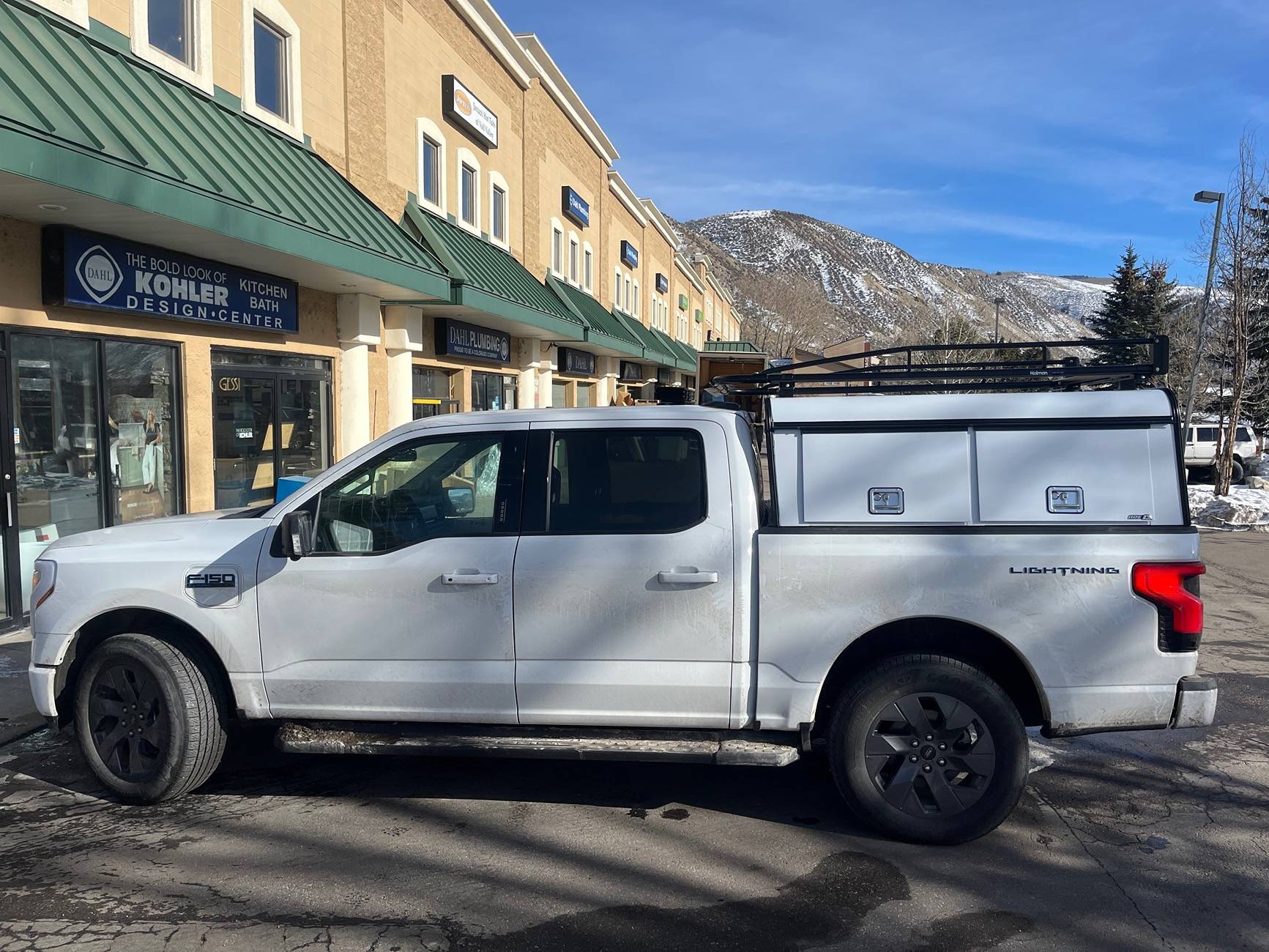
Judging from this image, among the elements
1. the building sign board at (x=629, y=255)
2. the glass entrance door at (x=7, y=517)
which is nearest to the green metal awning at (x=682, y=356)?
the building sign board at (x=629, y=255)

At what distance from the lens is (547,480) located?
4.36 metres

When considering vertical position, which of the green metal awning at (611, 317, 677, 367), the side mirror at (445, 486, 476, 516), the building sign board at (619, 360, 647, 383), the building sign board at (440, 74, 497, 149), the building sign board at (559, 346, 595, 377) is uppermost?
the building sign board at (440, 74, 497, 149)

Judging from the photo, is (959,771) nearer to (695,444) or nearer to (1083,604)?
(1083,604)

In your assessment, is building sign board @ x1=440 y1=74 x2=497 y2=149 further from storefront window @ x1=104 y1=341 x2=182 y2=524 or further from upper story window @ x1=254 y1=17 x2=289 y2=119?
storefront window @ x1=104 y1=341 x2=182 y2=524

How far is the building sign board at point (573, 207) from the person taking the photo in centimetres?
2373

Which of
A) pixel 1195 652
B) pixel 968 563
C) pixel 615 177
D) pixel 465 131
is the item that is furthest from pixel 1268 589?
pixel 615 177

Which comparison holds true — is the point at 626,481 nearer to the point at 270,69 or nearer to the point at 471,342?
the point at 270,69

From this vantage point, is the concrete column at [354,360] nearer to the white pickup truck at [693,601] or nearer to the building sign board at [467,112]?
the building sign board at [467,112]

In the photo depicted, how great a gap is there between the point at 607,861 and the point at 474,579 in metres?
1.33

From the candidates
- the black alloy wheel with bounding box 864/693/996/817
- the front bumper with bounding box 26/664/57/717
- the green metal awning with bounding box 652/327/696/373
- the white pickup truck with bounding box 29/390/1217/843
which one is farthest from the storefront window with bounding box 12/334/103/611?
the green metal awning with bounding box 652/327/696/373

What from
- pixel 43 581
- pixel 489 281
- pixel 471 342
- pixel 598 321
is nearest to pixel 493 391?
pixel 471 342

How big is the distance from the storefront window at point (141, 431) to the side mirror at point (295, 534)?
553 centimetres

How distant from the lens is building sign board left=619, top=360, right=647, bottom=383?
33594 mm

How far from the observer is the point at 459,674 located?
A: 4.27 m
